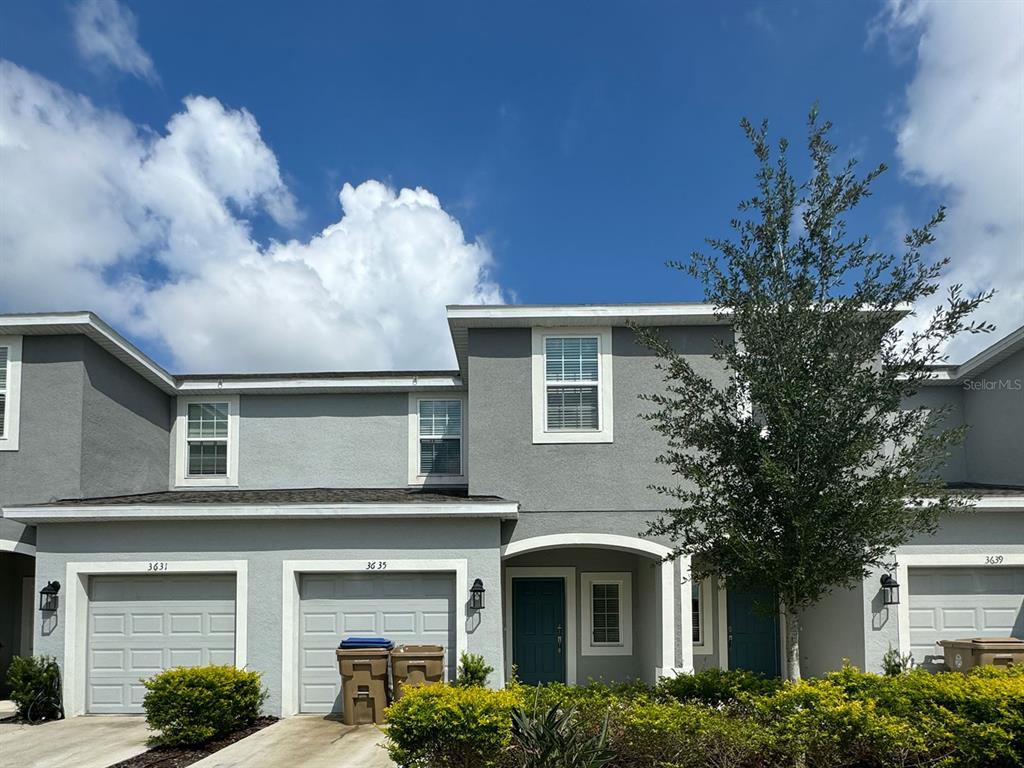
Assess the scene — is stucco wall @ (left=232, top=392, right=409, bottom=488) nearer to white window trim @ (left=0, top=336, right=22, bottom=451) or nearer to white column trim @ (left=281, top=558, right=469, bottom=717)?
white column trim @ (left=281, top=558, right=469, bottom=717)

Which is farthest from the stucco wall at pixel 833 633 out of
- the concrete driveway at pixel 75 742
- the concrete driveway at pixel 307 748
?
the concrete driveway at pixel 75 742

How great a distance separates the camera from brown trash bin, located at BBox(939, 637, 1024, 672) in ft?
39.4

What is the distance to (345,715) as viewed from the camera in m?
11.8

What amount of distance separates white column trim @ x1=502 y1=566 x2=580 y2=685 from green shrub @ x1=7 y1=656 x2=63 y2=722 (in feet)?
23.8

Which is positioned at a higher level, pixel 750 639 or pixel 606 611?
pixel 606 611

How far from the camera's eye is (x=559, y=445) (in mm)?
13430

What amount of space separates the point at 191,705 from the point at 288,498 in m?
3.62

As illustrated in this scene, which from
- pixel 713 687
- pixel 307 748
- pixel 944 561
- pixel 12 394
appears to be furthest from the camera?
pixel 12 394

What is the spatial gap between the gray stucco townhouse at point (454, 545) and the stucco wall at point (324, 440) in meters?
0.54

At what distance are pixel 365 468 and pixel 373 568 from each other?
3592mm

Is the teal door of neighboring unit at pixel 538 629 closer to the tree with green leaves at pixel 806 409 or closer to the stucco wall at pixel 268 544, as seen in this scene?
the stucco wall at pixel 268 544

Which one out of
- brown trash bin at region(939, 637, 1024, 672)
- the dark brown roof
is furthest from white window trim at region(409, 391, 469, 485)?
brown trash bin at region(939, 637, 1024, 672)

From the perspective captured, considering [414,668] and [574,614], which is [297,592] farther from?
[574,614]

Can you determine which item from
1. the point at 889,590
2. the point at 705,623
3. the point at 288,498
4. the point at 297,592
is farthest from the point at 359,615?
the point at 889,590
